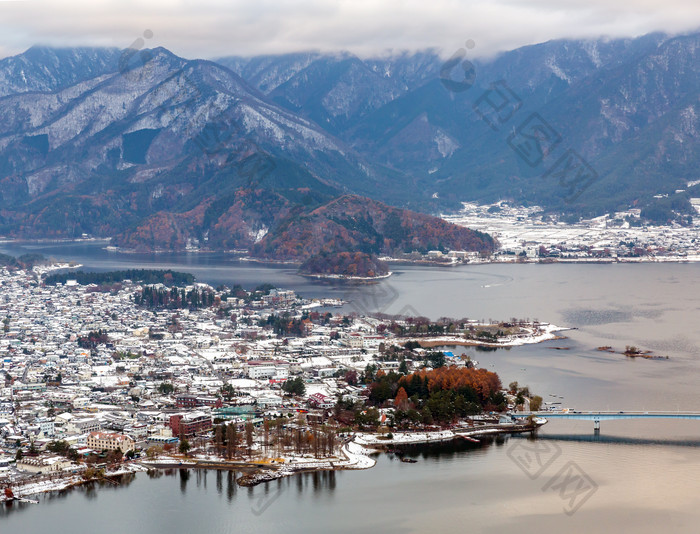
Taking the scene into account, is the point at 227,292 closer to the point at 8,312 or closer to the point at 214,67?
the point at 8,312

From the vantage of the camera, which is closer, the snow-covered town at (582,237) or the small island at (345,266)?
the small island at (345,266)

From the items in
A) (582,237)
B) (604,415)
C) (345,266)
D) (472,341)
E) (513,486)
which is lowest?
(513,486)

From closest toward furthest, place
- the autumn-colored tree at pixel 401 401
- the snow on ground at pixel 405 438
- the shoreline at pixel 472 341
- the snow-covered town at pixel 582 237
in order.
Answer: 1. the snow on ground at pixel 405 438
2. the autumn-colored tree at pixel 401 401
3. the shoreline at pixel 472 341
4. the snow-covered town at pixel 582 237

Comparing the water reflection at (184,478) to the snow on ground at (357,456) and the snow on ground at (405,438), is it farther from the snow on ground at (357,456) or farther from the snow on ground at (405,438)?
the snow on ground at (405,438)

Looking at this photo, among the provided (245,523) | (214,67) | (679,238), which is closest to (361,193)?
(214,67)

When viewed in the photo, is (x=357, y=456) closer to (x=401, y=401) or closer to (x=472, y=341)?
(x=401, y=401)

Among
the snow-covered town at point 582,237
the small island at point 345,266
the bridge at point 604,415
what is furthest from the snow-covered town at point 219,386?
the snow-covered town at point 582,237

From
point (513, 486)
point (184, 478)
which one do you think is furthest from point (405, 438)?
point (184, 478)

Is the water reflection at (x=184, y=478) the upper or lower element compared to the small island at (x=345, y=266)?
lower

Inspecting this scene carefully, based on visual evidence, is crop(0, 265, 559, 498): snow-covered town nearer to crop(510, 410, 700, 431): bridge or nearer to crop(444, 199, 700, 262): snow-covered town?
crop(510, 410, 700, 431): bridge
